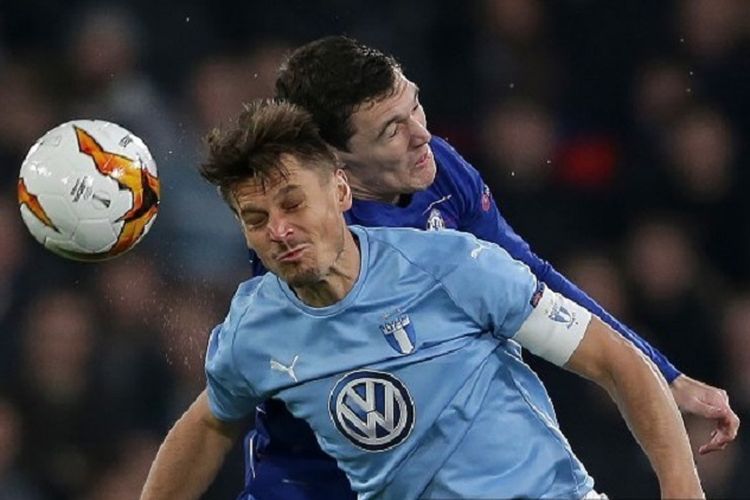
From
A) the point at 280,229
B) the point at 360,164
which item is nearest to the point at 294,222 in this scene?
the point at 280,229

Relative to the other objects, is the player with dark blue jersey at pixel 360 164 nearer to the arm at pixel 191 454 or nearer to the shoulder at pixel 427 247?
the arm at pixel 191 454

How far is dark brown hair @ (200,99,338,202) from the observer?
302 cm

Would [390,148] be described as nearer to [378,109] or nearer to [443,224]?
[378,109]

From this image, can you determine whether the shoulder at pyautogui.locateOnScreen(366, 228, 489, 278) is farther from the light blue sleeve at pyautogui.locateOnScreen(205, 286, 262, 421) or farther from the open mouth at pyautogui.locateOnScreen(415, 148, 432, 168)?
the open mouth at pyautogui.locateOnScreen(415, 148, 432, 168)

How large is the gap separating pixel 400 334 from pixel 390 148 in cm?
61

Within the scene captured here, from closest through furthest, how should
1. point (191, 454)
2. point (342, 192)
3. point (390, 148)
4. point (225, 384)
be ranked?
point (342, 192) < point (225, 384) < point (191, 454) < point (390, 148)

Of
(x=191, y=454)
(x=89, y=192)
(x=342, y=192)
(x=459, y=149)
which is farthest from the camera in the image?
(x=459, y=149)

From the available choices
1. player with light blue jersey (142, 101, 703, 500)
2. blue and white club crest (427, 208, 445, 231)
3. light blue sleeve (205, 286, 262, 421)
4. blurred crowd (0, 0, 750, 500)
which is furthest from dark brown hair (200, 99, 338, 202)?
blurred crowd (0, 0, 750, 500)

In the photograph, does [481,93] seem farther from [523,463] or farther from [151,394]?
[523,463]

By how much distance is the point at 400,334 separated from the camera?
307 centimetres

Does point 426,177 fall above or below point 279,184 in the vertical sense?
below

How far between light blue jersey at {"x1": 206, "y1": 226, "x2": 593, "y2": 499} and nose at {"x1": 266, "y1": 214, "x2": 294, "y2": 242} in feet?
0.59

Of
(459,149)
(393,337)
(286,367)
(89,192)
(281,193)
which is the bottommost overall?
(459,149)

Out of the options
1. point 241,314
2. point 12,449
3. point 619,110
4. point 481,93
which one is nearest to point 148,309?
point 12,449
